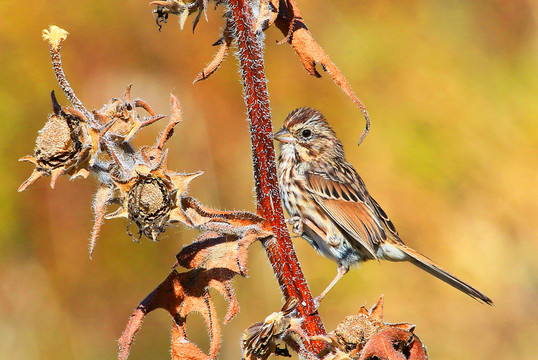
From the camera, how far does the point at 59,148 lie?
1.35 meters

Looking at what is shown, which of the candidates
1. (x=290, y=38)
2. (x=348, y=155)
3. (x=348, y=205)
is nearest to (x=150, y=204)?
(x=290, y=38)

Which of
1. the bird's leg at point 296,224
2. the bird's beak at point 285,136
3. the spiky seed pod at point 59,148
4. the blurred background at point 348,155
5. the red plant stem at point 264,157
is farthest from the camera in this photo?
the blurred background at point 348,155

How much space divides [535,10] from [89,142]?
4.54 m

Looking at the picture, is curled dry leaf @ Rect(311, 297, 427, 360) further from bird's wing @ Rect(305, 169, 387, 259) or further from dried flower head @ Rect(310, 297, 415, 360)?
bird's wing @ Rect(305, 169, 387, 259)

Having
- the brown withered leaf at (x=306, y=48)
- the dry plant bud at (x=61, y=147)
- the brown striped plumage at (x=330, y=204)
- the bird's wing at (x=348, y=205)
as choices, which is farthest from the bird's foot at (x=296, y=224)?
the dry plant bud at (x=61, y=147)

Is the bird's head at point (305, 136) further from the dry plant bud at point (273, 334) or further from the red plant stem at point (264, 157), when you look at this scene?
the dry plant bud at point (273, 334)

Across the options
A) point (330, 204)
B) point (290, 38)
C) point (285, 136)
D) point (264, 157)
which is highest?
point (285, 136)

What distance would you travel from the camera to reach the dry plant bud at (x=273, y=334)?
1.39 metres

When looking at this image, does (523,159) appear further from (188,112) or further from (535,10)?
(188,112)

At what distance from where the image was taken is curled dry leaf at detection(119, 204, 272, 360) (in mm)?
1437

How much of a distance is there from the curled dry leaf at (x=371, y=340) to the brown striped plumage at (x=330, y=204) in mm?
1061

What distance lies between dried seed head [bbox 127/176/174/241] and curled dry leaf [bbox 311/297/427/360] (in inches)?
17.9

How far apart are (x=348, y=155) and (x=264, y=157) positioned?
300cm

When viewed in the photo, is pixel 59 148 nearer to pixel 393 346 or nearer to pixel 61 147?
pixel 61 147
